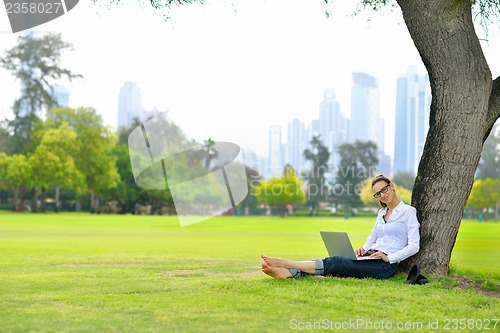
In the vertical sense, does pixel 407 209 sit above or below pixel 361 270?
above

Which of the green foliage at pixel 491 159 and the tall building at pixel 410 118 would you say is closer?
the tall building at pixel 410 118

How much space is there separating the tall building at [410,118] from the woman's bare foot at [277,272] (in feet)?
221

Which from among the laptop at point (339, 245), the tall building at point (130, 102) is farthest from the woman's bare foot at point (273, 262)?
the tall building at point (130, 102)

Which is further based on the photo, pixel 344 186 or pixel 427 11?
pixel 344 186

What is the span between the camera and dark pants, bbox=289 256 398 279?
9102mm

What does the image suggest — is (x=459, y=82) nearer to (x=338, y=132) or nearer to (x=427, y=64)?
(x=427, y=64)

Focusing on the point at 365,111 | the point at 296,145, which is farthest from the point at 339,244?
the point at 365,111

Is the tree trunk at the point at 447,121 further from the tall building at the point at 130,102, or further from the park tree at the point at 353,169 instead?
the tall building at the point at 130,102

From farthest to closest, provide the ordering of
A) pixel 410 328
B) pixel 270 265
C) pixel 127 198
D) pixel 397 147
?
pixel 397 147
pixel 127 198
pixel 270 265
pixel 410 328

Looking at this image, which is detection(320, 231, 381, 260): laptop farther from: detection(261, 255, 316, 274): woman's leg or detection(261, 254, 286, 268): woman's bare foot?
detection(261, 254, 286, 268): woman's bare foot

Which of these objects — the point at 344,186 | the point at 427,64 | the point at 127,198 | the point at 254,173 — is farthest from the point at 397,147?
the point at 427,64

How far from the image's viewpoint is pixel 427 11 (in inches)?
396

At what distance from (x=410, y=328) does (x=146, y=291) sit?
3.81 metres

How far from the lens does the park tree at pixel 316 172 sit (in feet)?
290
